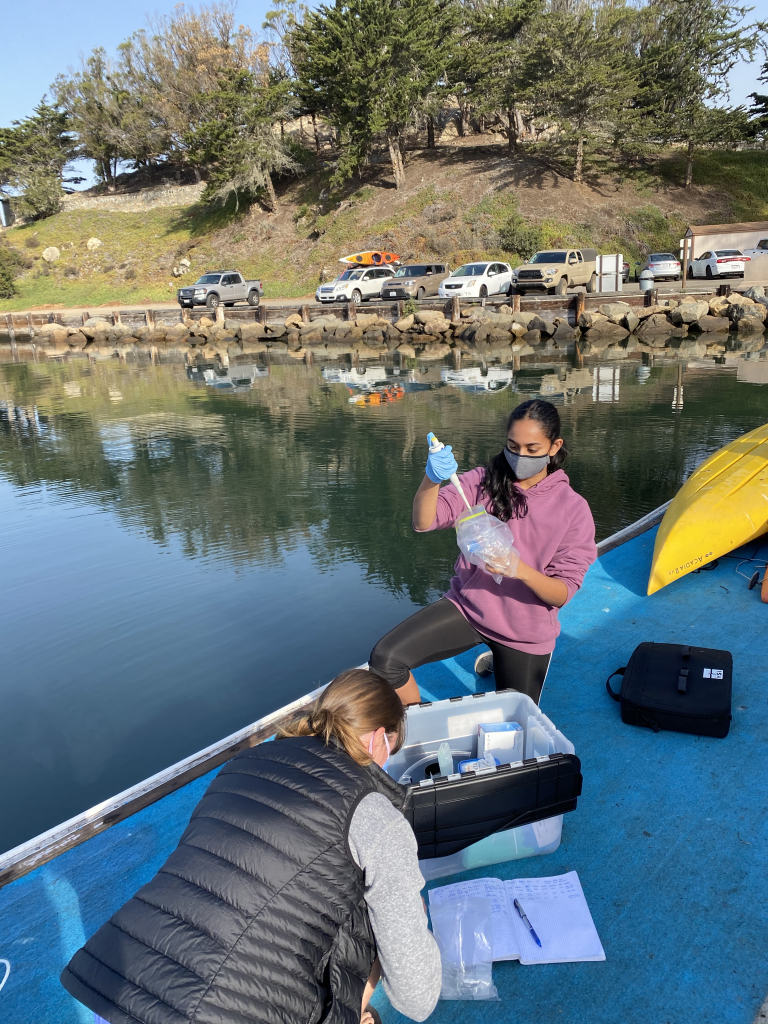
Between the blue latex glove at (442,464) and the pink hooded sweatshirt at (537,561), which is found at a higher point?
the blue latex glove at (442,464)

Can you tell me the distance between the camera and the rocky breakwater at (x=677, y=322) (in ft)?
68.3

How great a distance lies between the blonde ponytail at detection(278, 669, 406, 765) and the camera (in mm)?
1691

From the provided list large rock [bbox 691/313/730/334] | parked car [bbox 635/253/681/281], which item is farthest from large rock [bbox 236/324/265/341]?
parked car [bbox 635/253/681/281]

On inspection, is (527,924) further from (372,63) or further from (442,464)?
(372,63)

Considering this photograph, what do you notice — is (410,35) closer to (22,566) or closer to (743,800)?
(22,566)

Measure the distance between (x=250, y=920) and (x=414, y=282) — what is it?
87.3 ft

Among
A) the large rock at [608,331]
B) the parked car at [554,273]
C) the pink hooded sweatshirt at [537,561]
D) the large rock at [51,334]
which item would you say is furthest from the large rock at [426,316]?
the pink hooded sweatshirt at [537,561]

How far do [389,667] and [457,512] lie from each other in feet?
2.47

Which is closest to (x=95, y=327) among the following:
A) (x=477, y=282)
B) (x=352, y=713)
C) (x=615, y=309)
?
(x=477, y=282)

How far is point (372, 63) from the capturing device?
36781 mm

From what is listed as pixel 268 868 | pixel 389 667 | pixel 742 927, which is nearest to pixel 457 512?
pixel 389 667

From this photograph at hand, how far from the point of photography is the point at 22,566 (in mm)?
7113

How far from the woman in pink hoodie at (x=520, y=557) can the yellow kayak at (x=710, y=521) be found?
185 centimetres

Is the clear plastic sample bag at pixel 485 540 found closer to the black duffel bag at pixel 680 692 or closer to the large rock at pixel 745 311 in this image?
the black duffel bag at pixel 680 692
